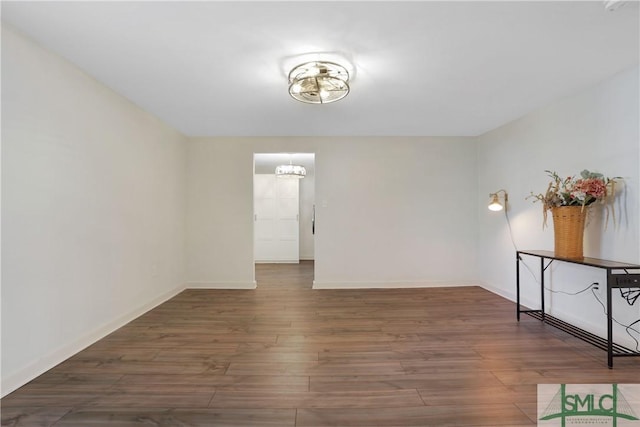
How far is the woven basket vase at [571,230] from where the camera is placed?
259 centimetres

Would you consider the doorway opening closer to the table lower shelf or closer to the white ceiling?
the white ceiling

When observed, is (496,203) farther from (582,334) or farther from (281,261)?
(281,261)

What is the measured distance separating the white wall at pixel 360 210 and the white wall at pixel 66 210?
104 cm

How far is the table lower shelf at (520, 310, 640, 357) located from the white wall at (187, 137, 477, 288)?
5.06ft

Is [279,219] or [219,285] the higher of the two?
[279,219]

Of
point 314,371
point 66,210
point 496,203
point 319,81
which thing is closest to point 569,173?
point 496,203

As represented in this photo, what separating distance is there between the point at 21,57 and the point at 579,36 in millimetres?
3771

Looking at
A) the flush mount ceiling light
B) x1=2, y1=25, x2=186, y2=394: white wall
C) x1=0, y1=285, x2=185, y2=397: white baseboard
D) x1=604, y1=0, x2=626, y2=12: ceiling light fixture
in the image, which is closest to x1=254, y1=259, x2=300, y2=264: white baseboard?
x1=2, y1=25, x2=186, y2=394: white wall

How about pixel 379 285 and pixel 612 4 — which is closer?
pixel 612 4

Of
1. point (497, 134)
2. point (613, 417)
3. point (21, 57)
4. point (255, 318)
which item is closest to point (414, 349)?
point (613, 417)

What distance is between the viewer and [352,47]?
82.9 inches

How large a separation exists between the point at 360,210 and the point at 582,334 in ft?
9.42

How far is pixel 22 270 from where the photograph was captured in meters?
1.96

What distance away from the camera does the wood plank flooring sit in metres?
1.69
